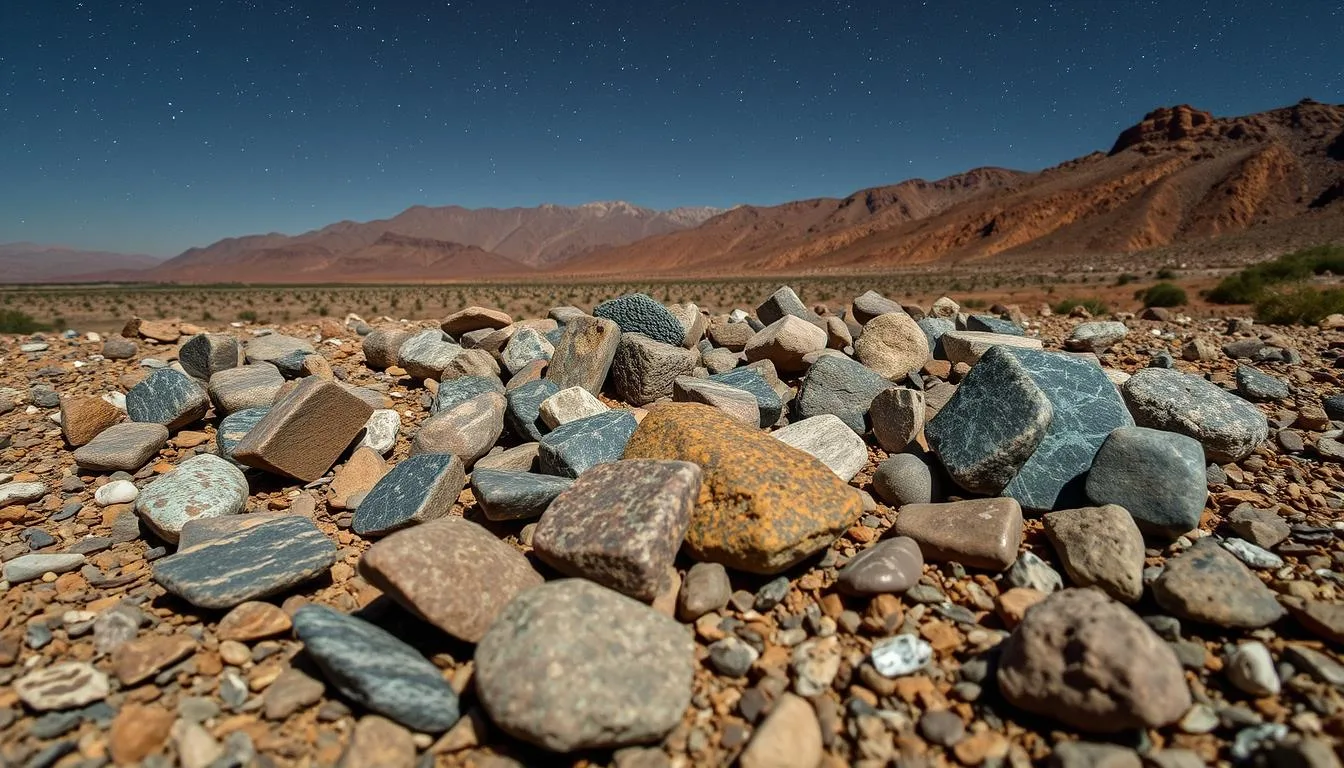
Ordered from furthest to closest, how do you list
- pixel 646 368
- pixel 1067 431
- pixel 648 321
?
1. pixel 648 321
2. pixel 646 368
3. pixel 1067 431

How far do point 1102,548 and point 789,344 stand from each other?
3123 mm

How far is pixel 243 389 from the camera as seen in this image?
4789mm

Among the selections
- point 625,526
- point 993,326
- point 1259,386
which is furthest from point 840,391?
point 1259,386

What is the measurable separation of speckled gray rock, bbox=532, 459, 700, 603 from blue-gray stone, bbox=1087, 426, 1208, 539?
2.17 meters

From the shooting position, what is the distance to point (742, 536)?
248cm

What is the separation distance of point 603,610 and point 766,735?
0.70 meters

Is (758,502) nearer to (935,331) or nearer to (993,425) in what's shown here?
(993,425)

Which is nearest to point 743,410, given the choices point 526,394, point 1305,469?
point 526,394

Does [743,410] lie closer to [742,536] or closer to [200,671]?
[742,536]

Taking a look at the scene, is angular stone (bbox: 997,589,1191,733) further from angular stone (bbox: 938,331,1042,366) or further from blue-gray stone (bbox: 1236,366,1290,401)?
blue-gray stone (bbox: 1236,366,1290,401)

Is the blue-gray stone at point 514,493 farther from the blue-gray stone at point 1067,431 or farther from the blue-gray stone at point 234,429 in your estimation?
the blue-gray stone at point 1067,431

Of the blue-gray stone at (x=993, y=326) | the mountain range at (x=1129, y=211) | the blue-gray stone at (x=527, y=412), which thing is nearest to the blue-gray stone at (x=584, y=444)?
the blue-gray stone at (x=527, y=412)

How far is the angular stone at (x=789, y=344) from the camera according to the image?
530 cm

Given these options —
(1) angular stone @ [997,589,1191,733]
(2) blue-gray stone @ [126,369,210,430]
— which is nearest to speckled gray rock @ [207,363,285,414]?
(2) blue-gray stone @ [126,369,210,430]
